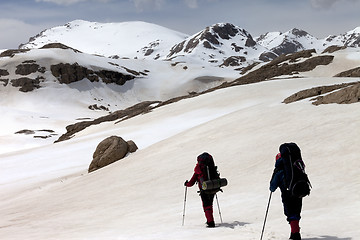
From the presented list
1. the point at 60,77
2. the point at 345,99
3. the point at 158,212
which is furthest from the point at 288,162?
the point at 60,77

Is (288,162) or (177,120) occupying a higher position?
(177,120)

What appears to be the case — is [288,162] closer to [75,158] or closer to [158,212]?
[158,212]

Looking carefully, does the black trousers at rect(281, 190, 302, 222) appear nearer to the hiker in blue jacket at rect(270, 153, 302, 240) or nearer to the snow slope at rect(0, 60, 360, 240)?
the hiker in blue jacket at rect(270, 153, 302, 240)

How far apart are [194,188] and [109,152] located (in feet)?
40.2

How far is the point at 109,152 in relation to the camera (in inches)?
1040

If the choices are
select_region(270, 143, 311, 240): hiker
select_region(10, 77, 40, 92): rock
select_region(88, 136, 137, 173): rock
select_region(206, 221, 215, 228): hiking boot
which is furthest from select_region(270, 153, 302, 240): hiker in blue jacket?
select_region(10, 77, 40, 92): rock

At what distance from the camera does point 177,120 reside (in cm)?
4109

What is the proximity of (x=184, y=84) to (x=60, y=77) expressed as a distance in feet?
149

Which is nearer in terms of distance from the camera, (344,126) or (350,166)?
(350,166)

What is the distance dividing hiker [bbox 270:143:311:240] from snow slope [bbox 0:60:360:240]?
660 mm

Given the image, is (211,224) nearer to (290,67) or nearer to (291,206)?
(291,206)

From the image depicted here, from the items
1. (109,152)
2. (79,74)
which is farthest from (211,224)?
(79,74)

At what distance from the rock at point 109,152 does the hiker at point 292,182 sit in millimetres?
19733

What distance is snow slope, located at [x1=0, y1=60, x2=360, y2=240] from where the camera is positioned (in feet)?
30.4
